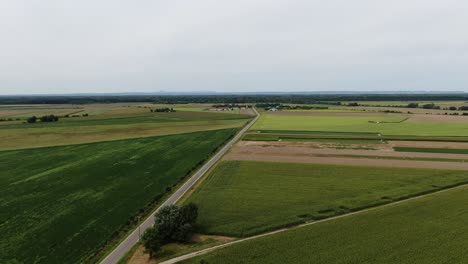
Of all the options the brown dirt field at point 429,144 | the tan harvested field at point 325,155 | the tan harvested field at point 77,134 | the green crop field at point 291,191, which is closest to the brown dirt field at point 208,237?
the green crop field at point 291,191

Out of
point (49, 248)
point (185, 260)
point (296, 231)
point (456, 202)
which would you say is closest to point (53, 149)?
point (49, 248)

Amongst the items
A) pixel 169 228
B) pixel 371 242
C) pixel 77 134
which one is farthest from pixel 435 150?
pixel 77 134

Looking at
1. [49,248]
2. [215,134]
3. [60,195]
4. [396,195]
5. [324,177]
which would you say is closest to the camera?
[49,248]

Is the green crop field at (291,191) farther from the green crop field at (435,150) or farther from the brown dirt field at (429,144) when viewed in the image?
the brown dirt field at (429,144)

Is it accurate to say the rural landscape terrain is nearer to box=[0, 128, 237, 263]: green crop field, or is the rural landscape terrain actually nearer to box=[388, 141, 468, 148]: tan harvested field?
box=[0, 128, 237, 263]: green crop field

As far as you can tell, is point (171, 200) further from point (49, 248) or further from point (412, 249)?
point (412, 249)
